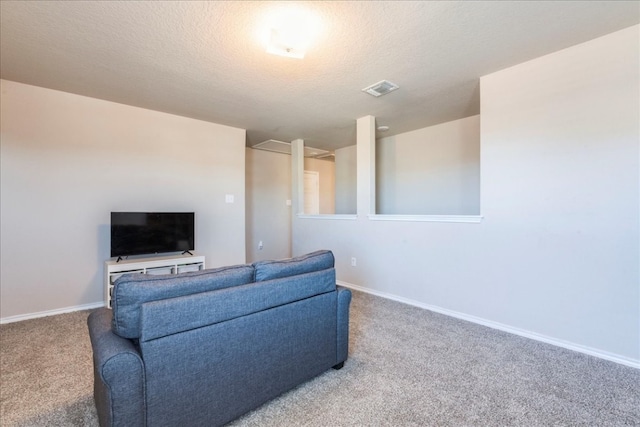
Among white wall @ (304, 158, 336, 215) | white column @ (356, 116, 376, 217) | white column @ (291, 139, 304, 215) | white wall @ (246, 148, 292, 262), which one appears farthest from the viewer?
white wall @ (304, 158, 336, 215)

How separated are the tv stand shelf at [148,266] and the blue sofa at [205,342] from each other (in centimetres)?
182

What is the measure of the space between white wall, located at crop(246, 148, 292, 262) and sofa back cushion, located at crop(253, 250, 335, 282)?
3.73m

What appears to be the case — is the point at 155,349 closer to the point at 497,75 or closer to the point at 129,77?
the point at 129,77

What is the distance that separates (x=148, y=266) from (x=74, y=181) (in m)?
1.25

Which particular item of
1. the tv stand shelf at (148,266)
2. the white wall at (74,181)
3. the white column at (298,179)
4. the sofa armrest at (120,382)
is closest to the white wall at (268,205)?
the white column at (298,179)

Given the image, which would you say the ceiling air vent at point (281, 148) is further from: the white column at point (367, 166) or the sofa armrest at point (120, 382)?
the sofa armrest at point (120, 382)

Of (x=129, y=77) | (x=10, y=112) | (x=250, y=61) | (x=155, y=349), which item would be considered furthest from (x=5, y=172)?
(x=155, y=349)

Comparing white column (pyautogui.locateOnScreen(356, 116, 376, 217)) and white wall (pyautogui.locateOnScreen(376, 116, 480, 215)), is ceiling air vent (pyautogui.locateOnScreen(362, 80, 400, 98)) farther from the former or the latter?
white wall (pyautogui.locateOnScreen(376, 116, 480, 215))

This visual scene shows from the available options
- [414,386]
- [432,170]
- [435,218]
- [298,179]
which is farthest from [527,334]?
[298,179]

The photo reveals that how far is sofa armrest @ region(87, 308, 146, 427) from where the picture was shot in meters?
1.09

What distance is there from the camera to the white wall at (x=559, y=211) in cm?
209

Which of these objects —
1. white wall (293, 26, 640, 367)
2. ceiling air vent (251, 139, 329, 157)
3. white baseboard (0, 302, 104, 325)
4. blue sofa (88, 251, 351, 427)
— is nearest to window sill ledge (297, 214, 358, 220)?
white wall (293, 26, 640, 367)

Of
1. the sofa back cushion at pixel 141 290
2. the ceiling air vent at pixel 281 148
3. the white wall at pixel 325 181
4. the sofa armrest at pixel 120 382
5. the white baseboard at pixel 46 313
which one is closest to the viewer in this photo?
the sofa armrest at pixel 120 382

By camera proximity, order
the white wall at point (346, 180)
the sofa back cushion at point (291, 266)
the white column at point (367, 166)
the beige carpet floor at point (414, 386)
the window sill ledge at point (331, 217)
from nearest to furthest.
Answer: the beige carpet floor at point (414, 386), the sofa back cushion at point (291, 266), the white column at point (367, 166), the window sill ledge at point (331, 217), the white wall at point (346, 180)
